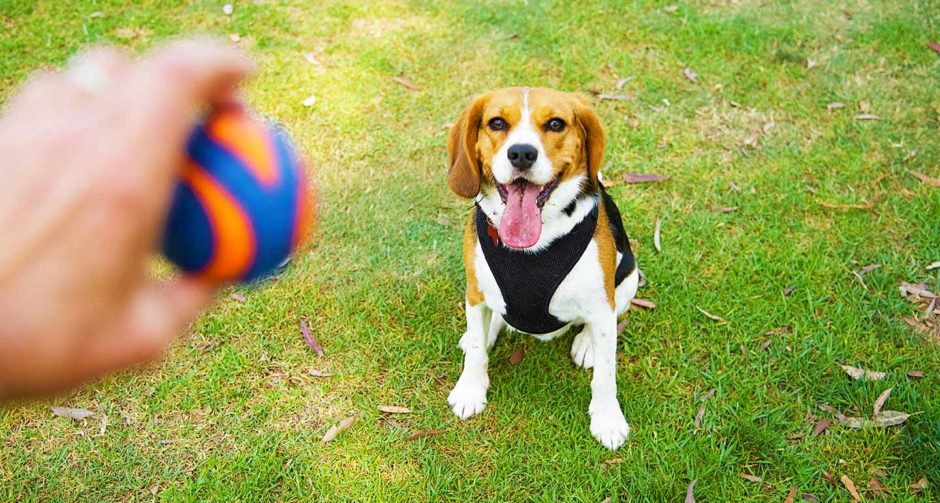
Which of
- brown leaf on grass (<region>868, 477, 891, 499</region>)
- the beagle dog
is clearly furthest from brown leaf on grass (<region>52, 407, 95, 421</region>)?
brown leaf on grass (<region>868, 477, 891, 499</region>)

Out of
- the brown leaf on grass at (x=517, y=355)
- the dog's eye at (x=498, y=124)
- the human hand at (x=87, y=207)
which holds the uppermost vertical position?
the human hand at (x=87, y=207)

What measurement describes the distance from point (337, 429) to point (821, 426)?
2823 millimetres

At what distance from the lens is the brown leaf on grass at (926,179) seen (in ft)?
18.7

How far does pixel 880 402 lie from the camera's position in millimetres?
4227

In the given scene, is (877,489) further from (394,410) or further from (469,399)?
(394,410)

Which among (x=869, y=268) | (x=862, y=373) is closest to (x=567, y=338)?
(x=862, y=373)

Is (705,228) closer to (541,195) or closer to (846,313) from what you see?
(846,313)

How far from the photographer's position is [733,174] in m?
5.93

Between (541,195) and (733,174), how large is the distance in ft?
9.94

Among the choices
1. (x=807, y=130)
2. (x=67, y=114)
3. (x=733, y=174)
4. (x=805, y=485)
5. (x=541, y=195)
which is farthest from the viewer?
(x=807, y=130)

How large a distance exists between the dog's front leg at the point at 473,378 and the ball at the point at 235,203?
2448 millimetres

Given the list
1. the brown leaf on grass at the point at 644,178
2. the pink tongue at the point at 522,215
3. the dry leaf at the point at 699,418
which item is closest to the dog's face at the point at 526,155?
the pink tongue at the point at 522,215

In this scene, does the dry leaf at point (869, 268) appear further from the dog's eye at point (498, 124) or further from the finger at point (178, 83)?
the finger at point (178, 83)

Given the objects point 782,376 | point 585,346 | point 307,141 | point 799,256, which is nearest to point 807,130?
point 799,256
